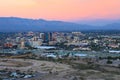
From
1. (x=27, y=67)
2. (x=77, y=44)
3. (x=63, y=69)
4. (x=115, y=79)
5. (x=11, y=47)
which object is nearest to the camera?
(x=115, y=79)

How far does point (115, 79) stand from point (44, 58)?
1792 cm

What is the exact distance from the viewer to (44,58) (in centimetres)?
4359

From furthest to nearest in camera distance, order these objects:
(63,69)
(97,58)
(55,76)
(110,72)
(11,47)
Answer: (11,47)
(97,58)
(63,69)
(110,72)
(55,76)

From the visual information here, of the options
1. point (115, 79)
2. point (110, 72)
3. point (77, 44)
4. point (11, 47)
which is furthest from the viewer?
point (77, 44)

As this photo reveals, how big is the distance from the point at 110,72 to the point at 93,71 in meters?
1.44

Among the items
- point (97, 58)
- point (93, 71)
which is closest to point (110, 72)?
Result: point (93, 71)

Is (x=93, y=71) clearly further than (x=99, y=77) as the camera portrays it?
Yes

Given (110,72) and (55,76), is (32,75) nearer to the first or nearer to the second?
(55,76)

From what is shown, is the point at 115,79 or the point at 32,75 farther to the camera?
the point at 32,75

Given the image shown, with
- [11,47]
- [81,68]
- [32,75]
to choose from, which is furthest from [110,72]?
[11,47]

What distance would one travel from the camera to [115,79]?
87.5 feet

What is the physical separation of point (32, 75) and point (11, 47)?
3259cm

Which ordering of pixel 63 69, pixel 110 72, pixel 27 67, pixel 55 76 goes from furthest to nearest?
1. pixel 27 67
2. pixel 63 69
3. pixel 110 72
4. pixel 55 76

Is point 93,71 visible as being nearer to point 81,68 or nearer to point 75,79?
point 81,68
